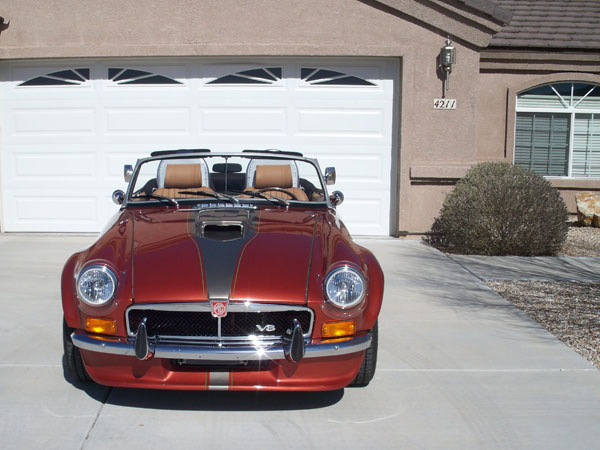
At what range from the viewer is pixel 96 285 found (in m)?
3.58

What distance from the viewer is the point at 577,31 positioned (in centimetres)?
1085

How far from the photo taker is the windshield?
5.16 metres

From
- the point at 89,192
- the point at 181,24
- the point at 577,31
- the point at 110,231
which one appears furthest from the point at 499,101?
the point at 110,231

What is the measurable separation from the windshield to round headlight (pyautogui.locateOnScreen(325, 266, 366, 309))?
1483 mm

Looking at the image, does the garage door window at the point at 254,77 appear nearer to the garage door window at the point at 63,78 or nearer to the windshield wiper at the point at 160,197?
the garage door window at the point at 63,78

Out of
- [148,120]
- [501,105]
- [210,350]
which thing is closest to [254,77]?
[148,120]

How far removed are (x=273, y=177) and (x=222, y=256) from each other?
5.26ft

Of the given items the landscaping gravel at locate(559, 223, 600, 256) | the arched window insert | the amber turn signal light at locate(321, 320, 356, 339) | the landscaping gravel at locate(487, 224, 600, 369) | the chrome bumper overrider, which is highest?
the arched window insert

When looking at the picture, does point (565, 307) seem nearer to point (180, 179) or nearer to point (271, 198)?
point (271, 198)

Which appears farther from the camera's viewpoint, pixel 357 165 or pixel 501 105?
pixel 501 105

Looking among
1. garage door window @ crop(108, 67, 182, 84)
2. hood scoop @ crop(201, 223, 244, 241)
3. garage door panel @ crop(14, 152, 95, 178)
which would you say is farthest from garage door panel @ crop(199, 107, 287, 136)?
hood scoop @ crop(201, 223, 244, 241)

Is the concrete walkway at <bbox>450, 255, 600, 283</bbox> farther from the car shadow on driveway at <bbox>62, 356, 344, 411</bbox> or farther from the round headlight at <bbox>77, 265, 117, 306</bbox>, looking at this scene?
the round headlight at <bbox>77, 265, 117, 306</bbox>

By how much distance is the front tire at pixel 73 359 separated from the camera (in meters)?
3.77

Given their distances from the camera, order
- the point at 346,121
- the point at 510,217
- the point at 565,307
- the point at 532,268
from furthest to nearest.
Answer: the point at 346,121
the point at 510,217
the point at 532,268
the point at 565,307
